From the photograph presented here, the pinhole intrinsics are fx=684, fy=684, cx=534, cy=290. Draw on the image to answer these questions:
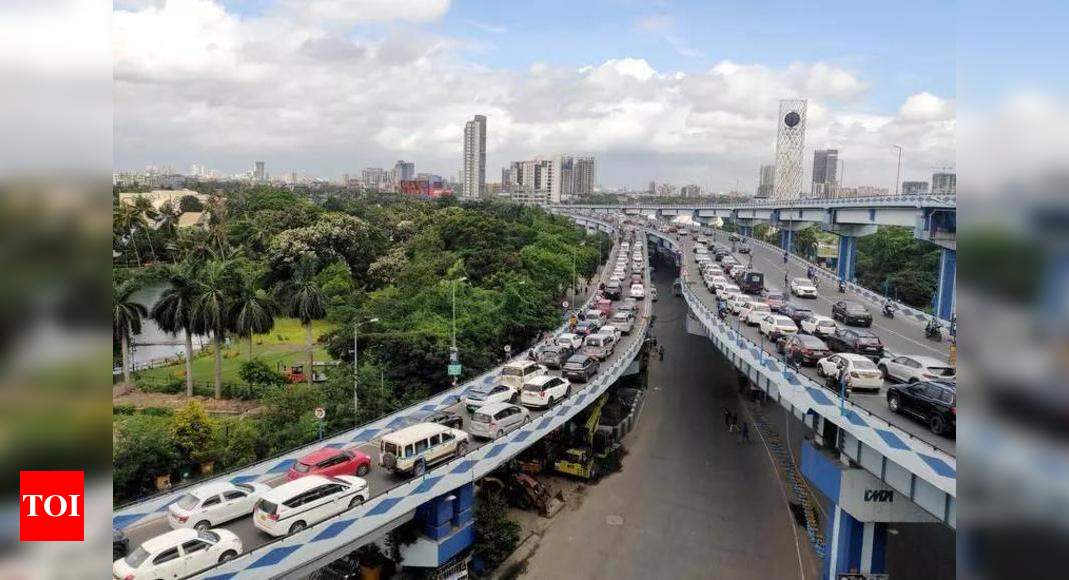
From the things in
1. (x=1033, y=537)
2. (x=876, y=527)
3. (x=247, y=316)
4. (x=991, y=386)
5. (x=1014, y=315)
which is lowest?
(x=876, y=527)

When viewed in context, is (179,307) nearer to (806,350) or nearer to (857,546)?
(806,350)

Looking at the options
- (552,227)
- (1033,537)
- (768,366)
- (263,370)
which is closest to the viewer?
(1033,537)

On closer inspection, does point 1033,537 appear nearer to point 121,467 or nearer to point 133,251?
point 121,467

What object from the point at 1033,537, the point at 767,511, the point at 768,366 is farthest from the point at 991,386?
the point at 767,511

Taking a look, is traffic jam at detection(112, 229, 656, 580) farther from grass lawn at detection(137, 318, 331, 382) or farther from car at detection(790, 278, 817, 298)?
grass lawn at detection(137, 318, 331, 382)

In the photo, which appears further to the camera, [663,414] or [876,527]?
[663,414]

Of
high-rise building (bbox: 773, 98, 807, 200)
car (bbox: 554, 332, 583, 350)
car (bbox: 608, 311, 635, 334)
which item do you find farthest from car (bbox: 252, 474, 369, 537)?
high-rise building (bbox: 773, 98, 807, 200)
